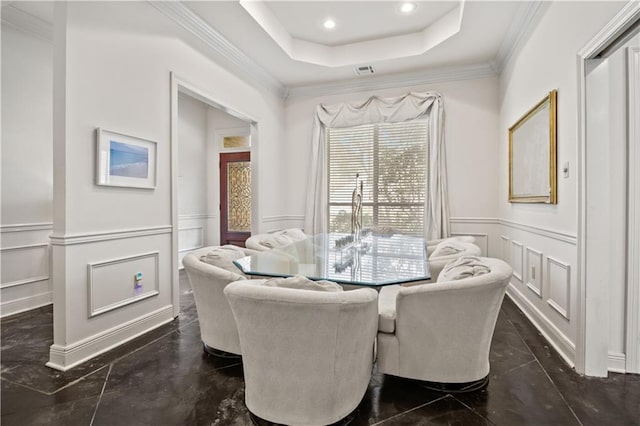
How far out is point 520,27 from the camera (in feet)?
10.7

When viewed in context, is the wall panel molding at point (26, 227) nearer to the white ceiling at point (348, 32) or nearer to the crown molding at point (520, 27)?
the white ceiling at point (348, 32)

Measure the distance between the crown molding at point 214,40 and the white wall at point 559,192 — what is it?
3.23m

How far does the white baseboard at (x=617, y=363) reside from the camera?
2.11 metres

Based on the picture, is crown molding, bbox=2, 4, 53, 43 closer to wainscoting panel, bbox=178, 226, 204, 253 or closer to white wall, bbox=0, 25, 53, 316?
white wall, bbox=0, 25, 53, 316

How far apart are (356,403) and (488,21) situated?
150 inches

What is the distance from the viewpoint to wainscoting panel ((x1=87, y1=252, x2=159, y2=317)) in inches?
95.3

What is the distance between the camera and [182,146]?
5.32 metres

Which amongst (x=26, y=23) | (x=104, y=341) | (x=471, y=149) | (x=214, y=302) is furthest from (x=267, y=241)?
(x=26, y=23)

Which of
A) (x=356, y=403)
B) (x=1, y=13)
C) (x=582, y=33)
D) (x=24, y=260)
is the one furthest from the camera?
(x=24, y=260)

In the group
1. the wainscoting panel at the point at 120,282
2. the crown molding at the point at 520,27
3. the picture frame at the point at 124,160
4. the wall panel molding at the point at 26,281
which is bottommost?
the wall panel molding at the point at 26,281

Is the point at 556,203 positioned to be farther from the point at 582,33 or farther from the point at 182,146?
the point at 182,146

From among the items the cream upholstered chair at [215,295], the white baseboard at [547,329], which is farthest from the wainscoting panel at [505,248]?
the cream upholstered chair at [215,295]

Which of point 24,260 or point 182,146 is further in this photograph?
point 182,146

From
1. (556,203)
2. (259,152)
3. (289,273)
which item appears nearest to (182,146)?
(259,152)
